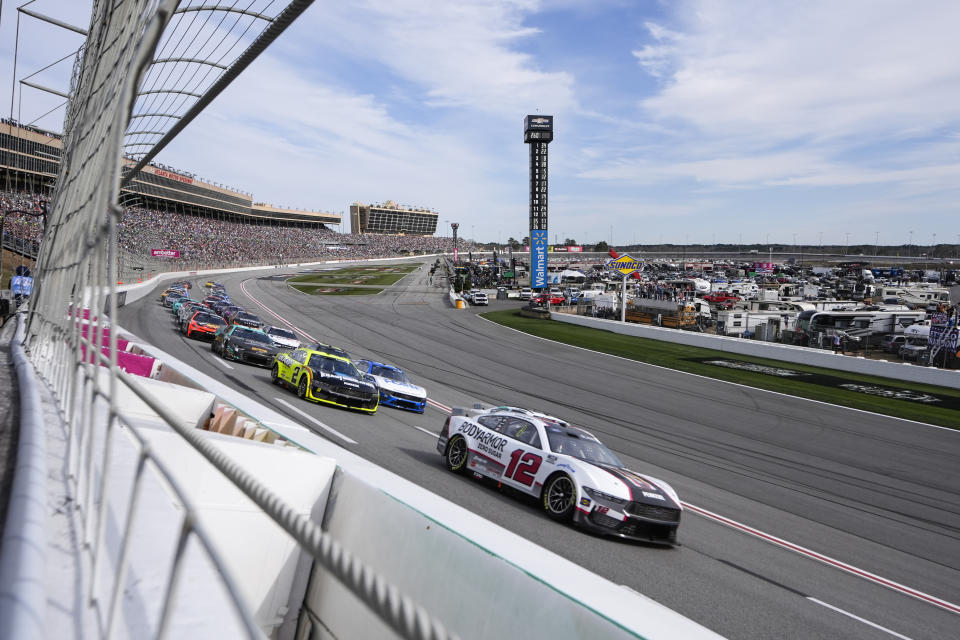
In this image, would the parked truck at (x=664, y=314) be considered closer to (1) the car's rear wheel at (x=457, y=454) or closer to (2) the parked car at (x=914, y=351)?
(2) the parked car at (x=914, y=351)

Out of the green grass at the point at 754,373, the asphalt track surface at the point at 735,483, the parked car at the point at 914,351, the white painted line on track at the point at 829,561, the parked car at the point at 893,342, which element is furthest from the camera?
the parked car at the point at 893,342

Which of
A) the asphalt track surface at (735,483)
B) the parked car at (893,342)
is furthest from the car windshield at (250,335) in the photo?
the parked car at (893,342)

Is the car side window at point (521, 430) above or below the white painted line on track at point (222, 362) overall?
above

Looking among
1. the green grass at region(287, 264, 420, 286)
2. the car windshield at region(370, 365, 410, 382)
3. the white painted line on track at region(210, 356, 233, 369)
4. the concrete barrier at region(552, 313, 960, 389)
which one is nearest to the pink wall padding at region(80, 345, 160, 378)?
the car windshield at region(370, 365, 410, 382)

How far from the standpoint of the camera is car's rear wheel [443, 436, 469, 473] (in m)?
10.8

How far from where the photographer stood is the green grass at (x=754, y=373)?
63.8 feet

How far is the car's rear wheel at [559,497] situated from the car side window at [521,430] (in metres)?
0.69

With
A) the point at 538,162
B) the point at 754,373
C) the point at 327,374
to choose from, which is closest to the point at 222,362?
the point at 327,374

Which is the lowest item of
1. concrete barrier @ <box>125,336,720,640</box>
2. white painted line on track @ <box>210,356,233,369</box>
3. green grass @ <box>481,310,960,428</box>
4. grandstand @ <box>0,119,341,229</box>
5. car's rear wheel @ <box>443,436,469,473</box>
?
green grass @ <box>481,310,960,428</box>

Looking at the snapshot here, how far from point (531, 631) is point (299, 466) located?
2.26 m

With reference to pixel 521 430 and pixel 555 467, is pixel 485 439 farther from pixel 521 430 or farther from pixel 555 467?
pixel 555 467

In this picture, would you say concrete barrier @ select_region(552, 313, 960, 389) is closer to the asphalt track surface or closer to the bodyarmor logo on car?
the asphalt track surface

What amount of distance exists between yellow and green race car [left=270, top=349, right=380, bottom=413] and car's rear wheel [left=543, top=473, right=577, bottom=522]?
7.29 m

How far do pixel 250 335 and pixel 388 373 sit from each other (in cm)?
651
